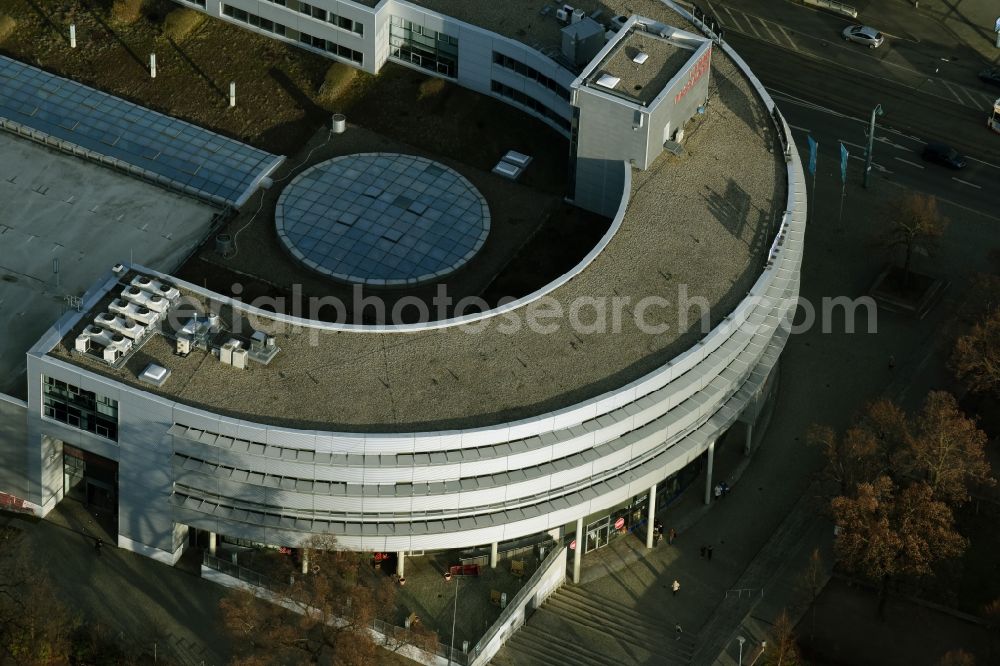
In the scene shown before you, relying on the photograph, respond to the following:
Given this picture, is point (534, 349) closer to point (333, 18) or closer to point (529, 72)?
point (529, 72)

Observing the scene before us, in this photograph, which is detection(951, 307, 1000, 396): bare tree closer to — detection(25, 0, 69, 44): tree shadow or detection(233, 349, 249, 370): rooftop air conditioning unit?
detection(233, 349, 249, 370): rooftop air conditioning unit

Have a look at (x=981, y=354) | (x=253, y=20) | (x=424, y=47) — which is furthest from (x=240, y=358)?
(x=981, y=354)

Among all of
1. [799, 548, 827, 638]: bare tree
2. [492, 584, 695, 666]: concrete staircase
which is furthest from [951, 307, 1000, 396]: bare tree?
[492, 584, 695, 666]: concrete staircase

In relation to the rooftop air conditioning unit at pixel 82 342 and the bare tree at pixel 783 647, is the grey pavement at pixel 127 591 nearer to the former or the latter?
the rooftop air conditioning unit at pixel 82 342

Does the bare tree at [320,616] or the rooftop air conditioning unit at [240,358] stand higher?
the rooftop air conditioning unit at [240,358]

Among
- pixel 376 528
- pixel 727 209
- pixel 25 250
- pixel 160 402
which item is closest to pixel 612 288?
pixel 727 209

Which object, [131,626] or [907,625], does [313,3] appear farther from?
[907,625]

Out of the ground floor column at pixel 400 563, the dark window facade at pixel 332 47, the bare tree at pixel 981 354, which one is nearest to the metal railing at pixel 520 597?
the ground floor column at pixel 400 563
